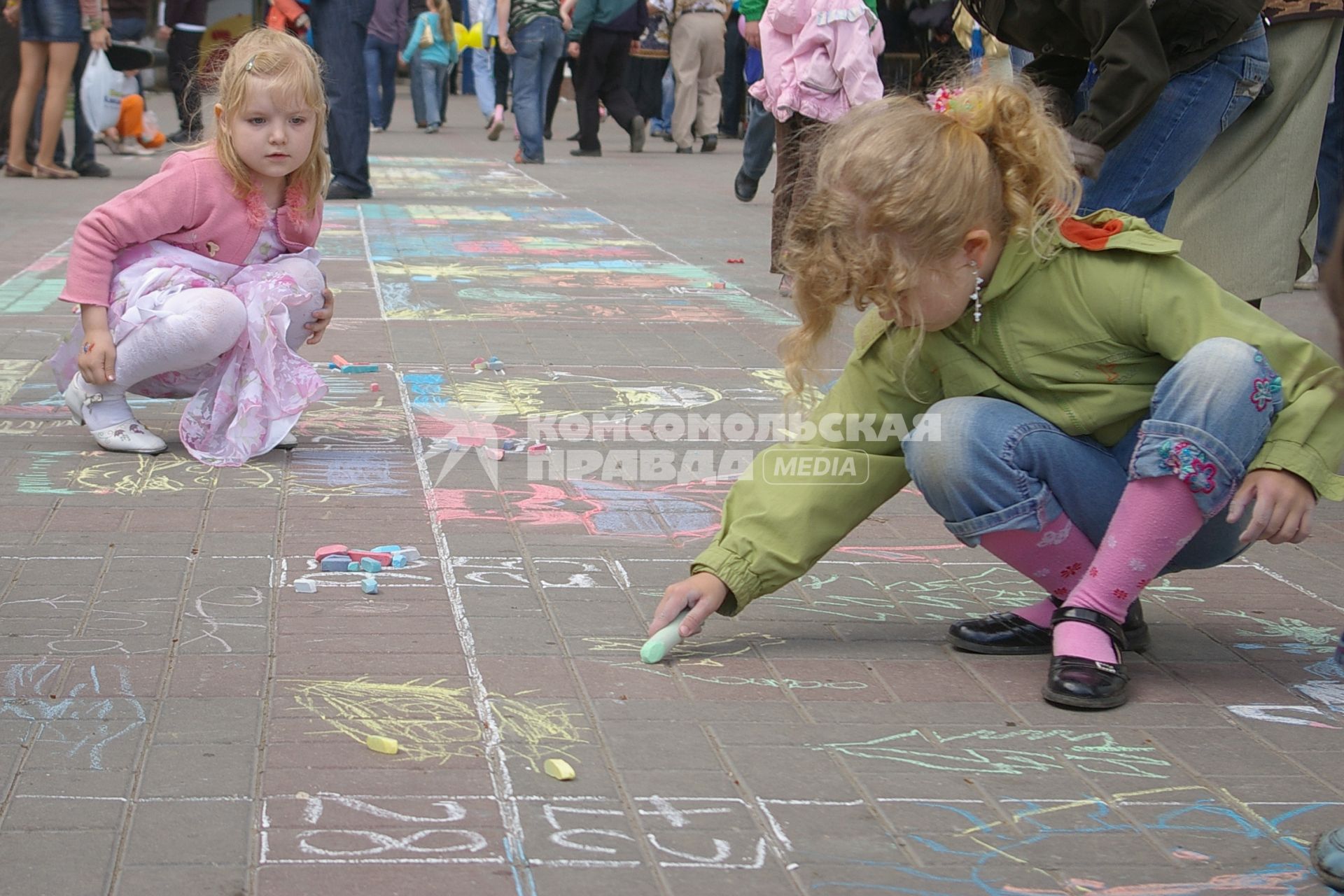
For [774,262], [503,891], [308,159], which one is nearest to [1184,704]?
[503,891]

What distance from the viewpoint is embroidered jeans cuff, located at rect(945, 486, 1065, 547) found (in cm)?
281

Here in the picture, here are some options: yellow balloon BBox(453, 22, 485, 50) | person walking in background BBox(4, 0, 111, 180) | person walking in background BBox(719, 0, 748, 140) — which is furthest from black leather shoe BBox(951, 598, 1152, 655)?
yellow balloon BBox(453, 22, 485, 50)

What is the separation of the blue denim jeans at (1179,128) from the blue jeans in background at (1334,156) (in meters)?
1.34

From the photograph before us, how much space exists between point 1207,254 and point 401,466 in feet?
7.01

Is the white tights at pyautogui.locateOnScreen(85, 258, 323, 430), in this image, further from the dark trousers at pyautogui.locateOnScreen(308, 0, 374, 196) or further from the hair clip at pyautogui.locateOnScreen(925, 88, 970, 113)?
the dark trousers at pyautogui.locateOnScreen(308, 0, 374, 196)

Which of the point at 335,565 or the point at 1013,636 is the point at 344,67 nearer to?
the point at 335,565

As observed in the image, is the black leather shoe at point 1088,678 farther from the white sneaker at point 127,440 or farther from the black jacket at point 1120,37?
the white sneaker at point 127,440

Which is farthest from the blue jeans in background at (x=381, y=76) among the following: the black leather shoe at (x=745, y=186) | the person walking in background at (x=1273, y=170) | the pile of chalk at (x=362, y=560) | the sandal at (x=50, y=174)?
the pile of chalk at (x=362, y=560)

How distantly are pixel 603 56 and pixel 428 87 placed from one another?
395 centimetres

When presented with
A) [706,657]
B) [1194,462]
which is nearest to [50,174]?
[706,657]

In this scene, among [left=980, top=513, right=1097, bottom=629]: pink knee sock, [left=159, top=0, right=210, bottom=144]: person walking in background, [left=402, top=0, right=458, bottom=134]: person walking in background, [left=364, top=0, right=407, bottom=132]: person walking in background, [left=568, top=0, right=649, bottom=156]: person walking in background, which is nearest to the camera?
[left=980, top=513, right=1097, bottom=629]: pink knee sock

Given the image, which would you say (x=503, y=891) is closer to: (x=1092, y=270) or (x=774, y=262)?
(x=1092, y=270)

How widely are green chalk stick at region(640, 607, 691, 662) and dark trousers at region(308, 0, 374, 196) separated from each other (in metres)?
6.91

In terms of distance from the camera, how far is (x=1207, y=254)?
4.32m
